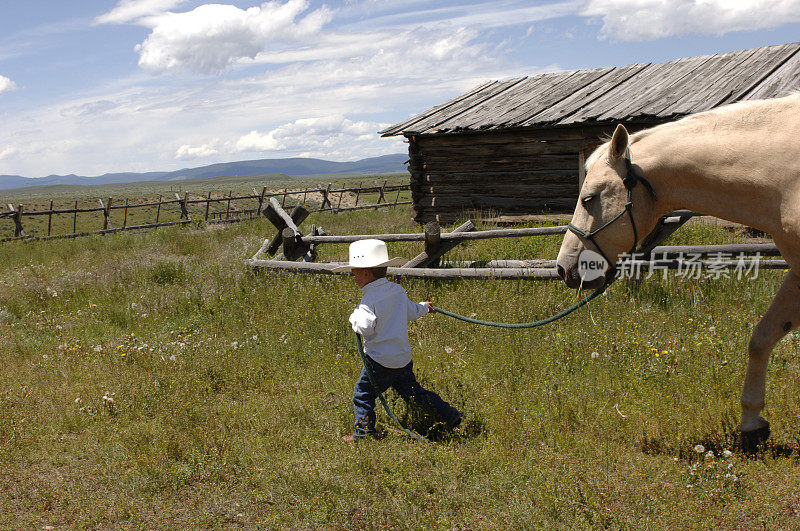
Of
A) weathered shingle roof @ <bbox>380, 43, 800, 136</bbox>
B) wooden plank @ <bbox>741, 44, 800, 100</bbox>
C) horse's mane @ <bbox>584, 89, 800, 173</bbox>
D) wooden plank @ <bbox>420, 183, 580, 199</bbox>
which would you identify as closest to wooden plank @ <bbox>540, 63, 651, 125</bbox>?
weathered shingle roof @ <bbox>380, 43, 800, 136</bbox>

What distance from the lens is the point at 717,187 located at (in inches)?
122

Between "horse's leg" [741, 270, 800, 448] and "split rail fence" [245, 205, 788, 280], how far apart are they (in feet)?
3.81

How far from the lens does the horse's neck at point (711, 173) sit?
9.82ft

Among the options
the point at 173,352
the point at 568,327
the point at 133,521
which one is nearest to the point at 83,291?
the point at 173,352

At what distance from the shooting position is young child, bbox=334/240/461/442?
12.6 ft

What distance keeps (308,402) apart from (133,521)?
158 centimetres

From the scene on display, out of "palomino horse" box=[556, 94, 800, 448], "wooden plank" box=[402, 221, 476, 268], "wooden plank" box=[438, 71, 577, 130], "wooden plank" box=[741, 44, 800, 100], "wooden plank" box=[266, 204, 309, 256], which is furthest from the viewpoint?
"wooden plank" box=[438, 71, 577, 130]

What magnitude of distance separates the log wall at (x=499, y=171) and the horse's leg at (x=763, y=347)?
28.9 ft

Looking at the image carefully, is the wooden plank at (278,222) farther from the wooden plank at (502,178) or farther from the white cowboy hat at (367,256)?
the wooden plank at (502,178)

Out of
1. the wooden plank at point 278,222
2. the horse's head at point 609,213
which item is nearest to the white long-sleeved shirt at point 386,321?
the horse's head at point 609,213

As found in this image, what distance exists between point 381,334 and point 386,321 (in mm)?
95

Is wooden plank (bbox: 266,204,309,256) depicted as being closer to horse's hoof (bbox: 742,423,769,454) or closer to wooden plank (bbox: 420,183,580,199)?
wooden plank (bbox: 420,183,580,199)

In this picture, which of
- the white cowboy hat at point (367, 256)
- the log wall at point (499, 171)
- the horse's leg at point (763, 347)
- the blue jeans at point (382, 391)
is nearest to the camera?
the horse's leg at point (763, 347)

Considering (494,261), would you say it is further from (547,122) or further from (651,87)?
(651,87)
